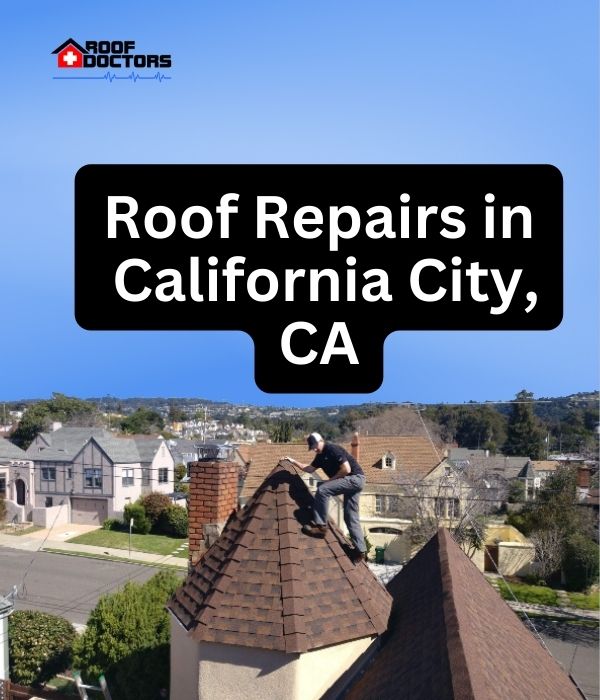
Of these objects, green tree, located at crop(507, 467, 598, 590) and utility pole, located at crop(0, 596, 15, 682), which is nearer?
utility pole, located at crop(0, 596, 15, 682)

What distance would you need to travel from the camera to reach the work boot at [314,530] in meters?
6.60

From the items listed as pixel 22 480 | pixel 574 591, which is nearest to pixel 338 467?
pixel 574 591

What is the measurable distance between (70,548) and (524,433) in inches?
1443

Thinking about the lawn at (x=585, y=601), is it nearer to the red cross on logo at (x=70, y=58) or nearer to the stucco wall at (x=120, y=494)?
the stucco wall at (x=120, y=494)

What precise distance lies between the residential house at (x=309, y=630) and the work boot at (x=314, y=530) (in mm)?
86

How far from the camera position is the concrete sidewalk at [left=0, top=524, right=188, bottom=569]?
99.5 ft

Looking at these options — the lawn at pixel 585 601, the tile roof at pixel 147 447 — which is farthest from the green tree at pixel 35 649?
the tile roof at pixel 147 447

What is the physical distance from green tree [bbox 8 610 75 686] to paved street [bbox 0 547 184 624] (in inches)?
211

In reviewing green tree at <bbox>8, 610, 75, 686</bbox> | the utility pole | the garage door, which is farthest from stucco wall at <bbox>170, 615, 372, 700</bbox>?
the garage door

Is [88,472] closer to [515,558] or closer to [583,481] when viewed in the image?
[515,558]

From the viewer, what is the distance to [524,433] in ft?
161

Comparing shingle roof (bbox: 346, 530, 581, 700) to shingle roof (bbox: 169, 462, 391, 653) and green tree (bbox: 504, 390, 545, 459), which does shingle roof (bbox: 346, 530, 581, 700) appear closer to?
shingle roof (bbox: 169, 462, 391, 653)

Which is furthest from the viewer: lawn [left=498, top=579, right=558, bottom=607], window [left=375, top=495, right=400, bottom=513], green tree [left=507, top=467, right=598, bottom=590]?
window [left=375, top=495, right=400, bottom=513]

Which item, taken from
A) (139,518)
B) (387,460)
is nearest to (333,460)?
(387,460)
